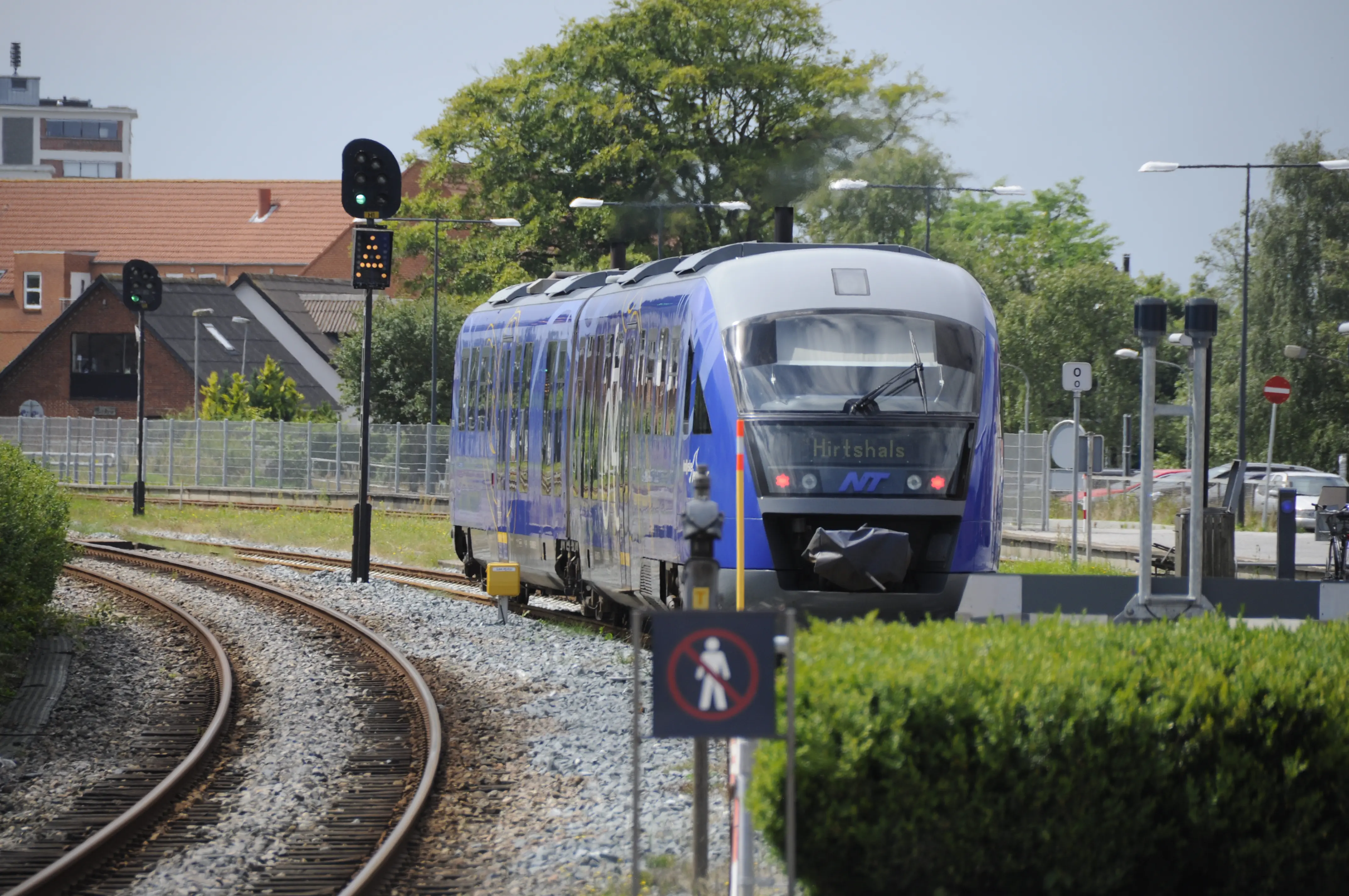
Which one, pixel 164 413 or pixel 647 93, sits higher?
pixel 647 93

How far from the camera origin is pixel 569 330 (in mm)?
19109

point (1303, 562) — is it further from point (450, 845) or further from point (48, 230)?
point (48, 230)

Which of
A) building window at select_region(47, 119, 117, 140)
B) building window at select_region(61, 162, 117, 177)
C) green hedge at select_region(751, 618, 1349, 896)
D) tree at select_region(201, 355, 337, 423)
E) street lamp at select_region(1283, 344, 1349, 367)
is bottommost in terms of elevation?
green hedge at select_region(751, 618, 1349, 896)

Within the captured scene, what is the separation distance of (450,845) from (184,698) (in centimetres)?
584

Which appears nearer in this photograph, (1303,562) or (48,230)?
(1303,562)

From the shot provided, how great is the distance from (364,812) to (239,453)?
142 ft

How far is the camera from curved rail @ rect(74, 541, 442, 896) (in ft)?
29.4

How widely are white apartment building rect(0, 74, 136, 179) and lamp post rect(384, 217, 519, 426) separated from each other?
92107 mm

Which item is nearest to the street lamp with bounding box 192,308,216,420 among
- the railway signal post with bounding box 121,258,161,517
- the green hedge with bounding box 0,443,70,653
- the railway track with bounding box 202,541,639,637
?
the railway signal post with bounding box 121,258,161,517

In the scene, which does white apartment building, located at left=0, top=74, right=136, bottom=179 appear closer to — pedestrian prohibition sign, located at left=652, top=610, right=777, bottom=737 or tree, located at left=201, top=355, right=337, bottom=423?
tree, located at left=201, top=355, right=337, bottom=423

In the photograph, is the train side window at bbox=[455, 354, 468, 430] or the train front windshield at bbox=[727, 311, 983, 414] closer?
the train front windshield at bbox=[727, 311, 983, 414]

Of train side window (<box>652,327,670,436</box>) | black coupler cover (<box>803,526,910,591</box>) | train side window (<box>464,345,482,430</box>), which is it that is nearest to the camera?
black coupler cover (<box>803,526,910,591</box>)

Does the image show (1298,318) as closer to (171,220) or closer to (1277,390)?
(1277,390)

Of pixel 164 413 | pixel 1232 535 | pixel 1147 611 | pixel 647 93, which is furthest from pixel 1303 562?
pixel 164 413
